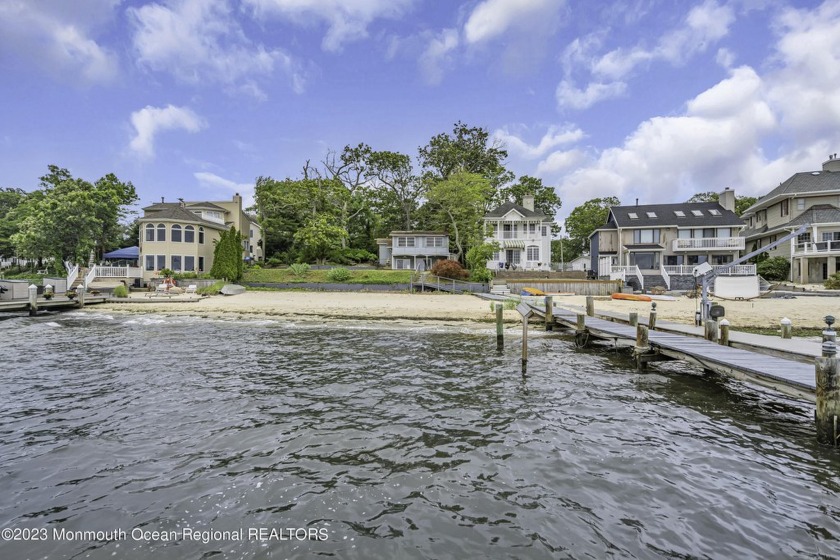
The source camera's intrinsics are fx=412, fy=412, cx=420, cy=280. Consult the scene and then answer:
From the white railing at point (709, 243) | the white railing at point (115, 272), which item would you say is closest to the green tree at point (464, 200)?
the white railing at point (709, 243)

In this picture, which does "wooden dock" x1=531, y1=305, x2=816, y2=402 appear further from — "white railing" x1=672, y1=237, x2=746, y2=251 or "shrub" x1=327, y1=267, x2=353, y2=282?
"white railing" x1=672, y1=237, x2=746, y2=251

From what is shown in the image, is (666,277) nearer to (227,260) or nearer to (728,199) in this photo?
(728,199)

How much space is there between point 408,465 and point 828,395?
670 centimetres

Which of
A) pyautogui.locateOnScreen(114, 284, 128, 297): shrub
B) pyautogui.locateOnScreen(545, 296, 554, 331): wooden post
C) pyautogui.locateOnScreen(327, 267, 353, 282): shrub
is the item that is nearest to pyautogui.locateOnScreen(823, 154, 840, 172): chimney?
pyautogui.locateOnScreen(545, 296, 554, 331): wooden post

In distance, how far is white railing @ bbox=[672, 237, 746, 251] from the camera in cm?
4012

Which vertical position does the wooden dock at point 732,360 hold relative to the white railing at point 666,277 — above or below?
below

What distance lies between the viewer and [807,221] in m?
36.6

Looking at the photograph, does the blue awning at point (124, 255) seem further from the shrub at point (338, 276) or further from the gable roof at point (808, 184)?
the gable roof at point (808, 184)

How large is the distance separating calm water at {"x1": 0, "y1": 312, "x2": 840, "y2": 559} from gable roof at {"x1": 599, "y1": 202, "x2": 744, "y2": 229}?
1447 inches

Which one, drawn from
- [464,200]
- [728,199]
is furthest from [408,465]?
[728,199]

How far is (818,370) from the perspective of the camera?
21.5ft

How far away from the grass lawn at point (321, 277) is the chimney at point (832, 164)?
146ft

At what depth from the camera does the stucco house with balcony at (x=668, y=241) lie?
129 ft

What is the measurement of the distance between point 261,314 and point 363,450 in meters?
19.6
